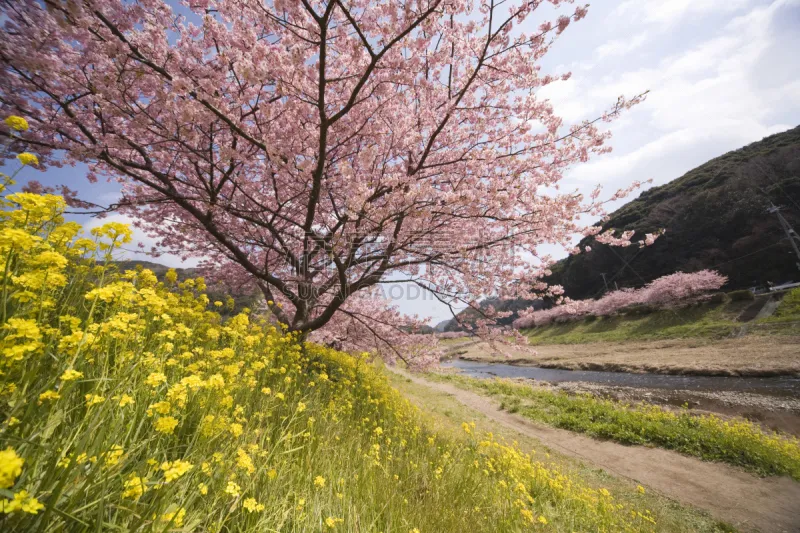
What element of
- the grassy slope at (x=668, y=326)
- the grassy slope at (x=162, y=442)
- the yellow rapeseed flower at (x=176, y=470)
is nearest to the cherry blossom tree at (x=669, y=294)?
the grassy slope at (x=668, y=326)

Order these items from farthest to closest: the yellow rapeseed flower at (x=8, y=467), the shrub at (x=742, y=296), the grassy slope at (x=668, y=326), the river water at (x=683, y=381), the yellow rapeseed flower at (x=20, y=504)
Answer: the shrub at (x=742, y=296), the grassy slope at (x=668, y=326), the river water at (x=683, y=381), the yellow rapeseed flower at (x=20, y=504), the yellow rapeseed flower at (x=8, y=467)

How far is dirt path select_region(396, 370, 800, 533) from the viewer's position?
567cm

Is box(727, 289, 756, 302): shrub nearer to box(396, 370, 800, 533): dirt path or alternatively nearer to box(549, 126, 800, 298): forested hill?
box(549, 126, 800, 298): forested hill

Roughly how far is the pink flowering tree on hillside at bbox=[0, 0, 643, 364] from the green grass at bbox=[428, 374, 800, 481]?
7.00m

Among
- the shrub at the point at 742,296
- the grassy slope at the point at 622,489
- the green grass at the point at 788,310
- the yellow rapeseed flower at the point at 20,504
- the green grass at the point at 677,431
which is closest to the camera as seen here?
the yellow rapeseed flower at the point at 20,504

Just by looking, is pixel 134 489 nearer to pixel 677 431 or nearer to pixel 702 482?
pixel 702 482

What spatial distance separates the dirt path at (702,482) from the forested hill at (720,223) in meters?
31.3

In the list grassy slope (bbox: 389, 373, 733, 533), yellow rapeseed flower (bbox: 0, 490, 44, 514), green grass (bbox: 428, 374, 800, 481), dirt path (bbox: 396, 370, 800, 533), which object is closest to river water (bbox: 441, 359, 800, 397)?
green grass (bbox: 428, 374, 800, 481)

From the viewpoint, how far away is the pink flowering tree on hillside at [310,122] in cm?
381

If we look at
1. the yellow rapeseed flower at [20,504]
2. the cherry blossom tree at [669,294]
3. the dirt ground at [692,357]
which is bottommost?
the dirt ground at [692,357]

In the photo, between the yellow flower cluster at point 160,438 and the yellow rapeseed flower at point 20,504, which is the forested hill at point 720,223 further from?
the yellow rapeseed flower at point 20,504

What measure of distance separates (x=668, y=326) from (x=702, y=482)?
2759 centimetres

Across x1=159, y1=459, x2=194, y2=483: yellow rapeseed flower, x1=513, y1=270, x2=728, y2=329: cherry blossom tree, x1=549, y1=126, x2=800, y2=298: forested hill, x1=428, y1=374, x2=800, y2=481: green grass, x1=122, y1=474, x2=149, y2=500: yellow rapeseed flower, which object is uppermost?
x1=549, y1=126, x2=800, y2=298: forested hill

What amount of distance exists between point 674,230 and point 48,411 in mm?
64457
